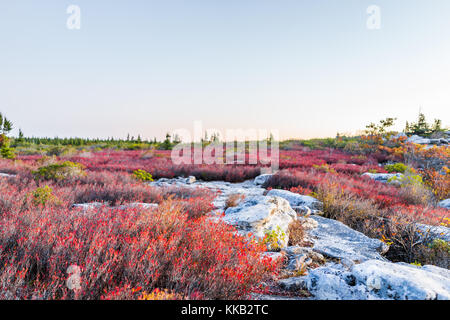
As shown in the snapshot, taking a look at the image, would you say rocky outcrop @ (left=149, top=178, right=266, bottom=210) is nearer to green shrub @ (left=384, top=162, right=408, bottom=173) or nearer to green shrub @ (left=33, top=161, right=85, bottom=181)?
green shrub @ (left=33, top=161, right=85, bottom=181)

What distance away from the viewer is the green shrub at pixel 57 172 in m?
7.66

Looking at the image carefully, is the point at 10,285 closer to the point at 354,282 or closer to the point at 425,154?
the point at 354,282

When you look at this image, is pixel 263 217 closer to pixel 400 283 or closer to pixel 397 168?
pixel 400 283

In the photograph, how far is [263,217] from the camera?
4.08m

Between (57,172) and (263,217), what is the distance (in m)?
7.46

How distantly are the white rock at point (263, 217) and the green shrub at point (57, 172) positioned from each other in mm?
6269

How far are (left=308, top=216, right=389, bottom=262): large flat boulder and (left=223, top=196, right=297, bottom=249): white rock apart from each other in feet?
1.88

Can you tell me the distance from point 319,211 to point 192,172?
7.23m

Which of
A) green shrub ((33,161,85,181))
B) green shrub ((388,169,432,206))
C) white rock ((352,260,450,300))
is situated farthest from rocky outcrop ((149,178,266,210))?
green shrub ((388,169,432,206))

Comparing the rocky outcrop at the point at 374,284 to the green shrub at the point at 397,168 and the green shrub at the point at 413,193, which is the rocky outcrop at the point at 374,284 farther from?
the green shrub at the point at 397,168

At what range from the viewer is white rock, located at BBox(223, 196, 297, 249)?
3.92 metres

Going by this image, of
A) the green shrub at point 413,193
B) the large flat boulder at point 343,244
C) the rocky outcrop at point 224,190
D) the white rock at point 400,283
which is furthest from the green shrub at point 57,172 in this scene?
the green shrub at point 413,193
